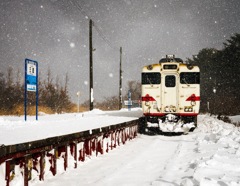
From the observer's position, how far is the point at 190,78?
14336 millimetres

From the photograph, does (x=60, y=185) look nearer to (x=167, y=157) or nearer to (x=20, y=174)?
(x=20, y=174)

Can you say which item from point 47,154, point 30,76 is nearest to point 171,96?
point 30,76

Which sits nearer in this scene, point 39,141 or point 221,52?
point 39,141

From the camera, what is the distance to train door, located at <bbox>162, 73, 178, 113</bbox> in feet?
47.1

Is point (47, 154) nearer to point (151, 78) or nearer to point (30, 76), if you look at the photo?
point (30, 76)

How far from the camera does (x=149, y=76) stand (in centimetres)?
1466

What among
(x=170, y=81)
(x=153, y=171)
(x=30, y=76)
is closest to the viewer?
(x=153, y=171)

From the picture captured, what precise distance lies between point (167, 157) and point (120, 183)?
2948 mm

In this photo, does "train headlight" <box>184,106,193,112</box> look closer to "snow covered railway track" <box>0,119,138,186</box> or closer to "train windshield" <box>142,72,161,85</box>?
"train windshield" <box>142,72,161,85</box>

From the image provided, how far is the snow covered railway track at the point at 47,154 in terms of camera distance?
4.39m

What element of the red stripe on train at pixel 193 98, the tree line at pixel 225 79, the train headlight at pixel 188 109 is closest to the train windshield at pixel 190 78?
the red stripe on train at pixel 193 98

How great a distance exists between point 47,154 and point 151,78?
948cm

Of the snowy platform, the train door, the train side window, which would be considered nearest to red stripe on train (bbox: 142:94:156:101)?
the train door

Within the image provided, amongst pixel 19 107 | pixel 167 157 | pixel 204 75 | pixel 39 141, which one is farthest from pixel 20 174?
pixel 204 75
